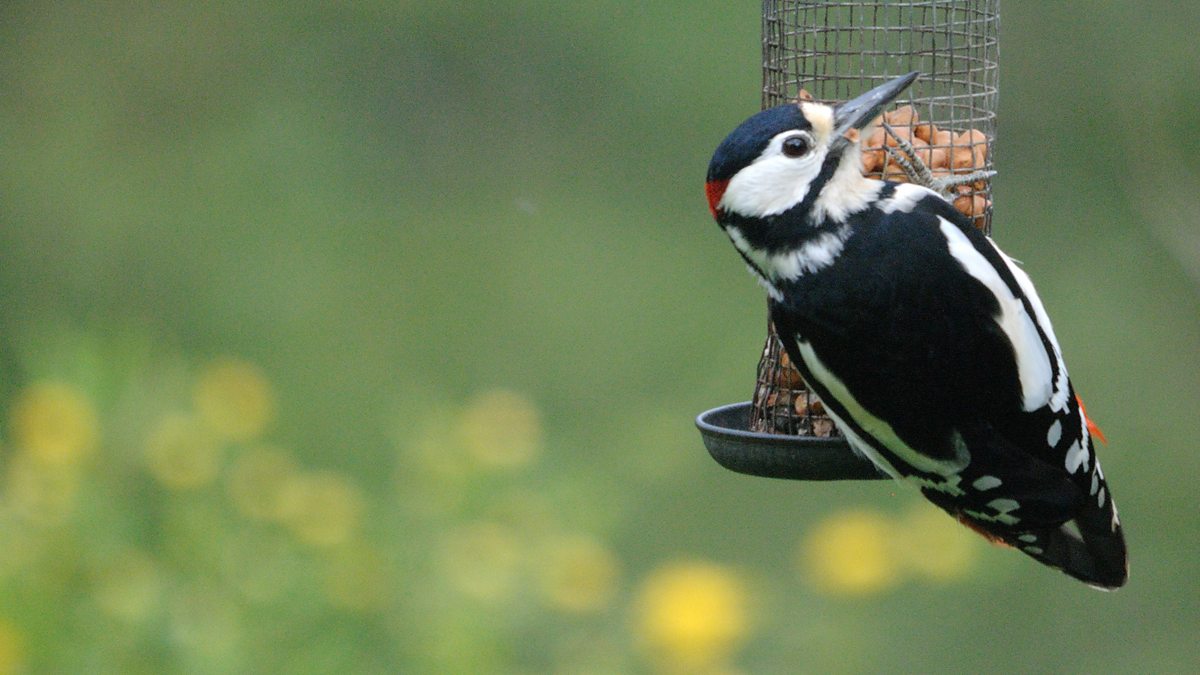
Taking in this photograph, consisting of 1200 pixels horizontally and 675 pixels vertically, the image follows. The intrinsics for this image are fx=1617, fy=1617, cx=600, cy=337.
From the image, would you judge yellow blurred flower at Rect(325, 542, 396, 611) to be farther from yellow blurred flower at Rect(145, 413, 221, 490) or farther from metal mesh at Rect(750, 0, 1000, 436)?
metal mesh at Rect(750, 0, 1000, 436)

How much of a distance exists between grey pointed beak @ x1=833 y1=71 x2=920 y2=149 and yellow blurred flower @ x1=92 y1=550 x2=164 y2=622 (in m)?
1.65

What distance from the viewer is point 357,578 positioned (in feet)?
11.2

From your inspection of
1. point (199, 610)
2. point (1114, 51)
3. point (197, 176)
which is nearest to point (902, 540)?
point (199, 610)

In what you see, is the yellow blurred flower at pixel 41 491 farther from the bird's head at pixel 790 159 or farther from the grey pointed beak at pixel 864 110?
the grey pointed beak at pixel 864 110

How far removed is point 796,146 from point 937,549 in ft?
5.98

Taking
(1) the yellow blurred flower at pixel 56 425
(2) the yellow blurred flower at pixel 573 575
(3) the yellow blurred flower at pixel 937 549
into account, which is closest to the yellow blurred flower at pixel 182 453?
(1) the yellow blurred flower at pixel 56 425

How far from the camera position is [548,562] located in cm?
355

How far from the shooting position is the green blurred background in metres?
3.43

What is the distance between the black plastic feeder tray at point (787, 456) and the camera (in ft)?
9.05

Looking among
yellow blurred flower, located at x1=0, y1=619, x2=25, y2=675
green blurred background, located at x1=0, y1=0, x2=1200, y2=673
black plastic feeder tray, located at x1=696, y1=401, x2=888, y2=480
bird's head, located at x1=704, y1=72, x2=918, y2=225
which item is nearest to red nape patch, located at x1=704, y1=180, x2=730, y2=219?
bird's head, located at x1=704, y1=72, x2=918, y2=225

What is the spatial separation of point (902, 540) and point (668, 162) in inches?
93.6

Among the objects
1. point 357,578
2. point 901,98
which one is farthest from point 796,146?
point 357,578

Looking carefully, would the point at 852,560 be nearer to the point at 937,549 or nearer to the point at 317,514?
the point at 937,549

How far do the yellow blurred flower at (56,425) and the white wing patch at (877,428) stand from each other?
175cm
